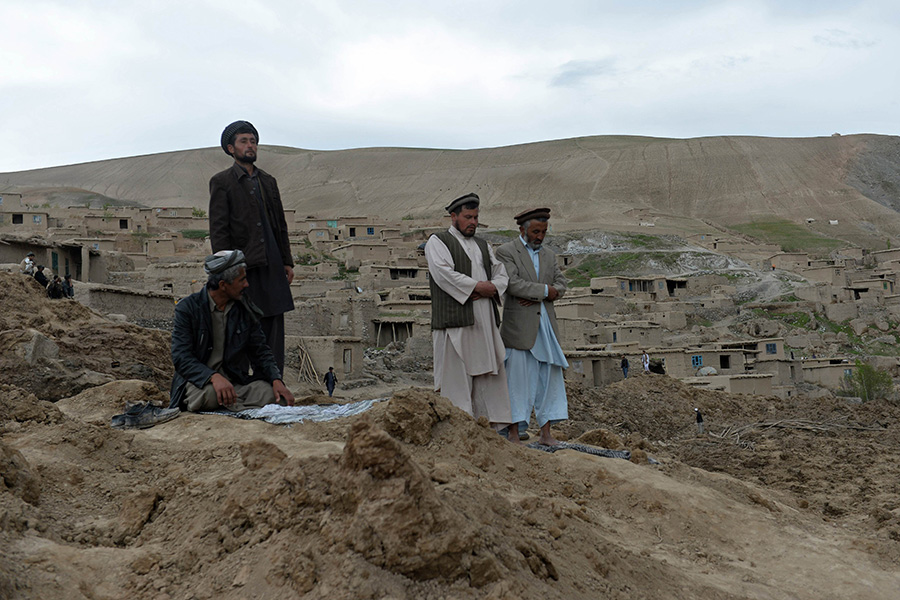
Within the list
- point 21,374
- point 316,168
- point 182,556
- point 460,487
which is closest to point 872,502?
point 460,487

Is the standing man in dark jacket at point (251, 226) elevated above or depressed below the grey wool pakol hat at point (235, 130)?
below

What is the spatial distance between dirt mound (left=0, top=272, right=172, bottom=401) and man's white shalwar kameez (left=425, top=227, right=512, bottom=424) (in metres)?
3.29

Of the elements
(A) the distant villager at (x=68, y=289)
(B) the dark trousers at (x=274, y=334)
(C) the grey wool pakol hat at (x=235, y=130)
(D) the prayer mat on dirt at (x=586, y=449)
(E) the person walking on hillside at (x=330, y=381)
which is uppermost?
(C) the grey wool pakol hat at (x=235, y=130)

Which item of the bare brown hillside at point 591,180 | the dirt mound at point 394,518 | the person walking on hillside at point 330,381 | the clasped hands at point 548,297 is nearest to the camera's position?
the dirt mound at point 394,518

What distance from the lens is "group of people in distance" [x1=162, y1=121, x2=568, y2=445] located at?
5.27 meters

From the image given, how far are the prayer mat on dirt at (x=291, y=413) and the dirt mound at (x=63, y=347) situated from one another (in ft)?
8.28

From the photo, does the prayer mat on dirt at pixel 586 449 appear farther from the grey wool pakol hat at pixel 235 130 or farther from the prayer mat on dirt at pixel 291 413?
the grey wool pakol hat at pixel 235 130

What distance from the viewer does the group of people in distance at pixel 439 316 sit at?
527cm

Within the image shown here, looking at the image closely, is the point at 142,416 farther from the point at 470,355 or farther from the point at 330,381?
the point at 330,381

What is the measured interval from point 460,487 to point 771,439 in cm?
614

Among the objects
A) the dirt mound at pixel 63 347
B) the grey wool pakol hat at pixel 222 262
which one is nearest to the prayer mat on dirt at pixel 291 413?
the grey wool pakol hat at pixel 222 262

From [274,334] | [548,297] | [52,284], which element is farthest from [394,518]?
[52,284]

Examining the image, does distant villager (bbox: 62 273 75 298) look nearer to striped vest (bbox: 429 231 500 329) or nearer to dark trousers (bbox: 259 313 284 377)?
dark trousers (bbox: 259 313 284 377)

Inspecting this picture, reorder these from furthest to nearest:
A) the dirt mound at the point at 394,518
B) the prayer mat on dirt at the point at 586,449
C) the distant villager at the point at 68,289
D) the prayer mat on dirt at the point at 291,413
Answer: the distant villager at the point at 68,289
the prayer mat on dirt at the point at 586,449
the prayer mat on dirt at the point at 291,413
the dirt mound at the point at 394,518
